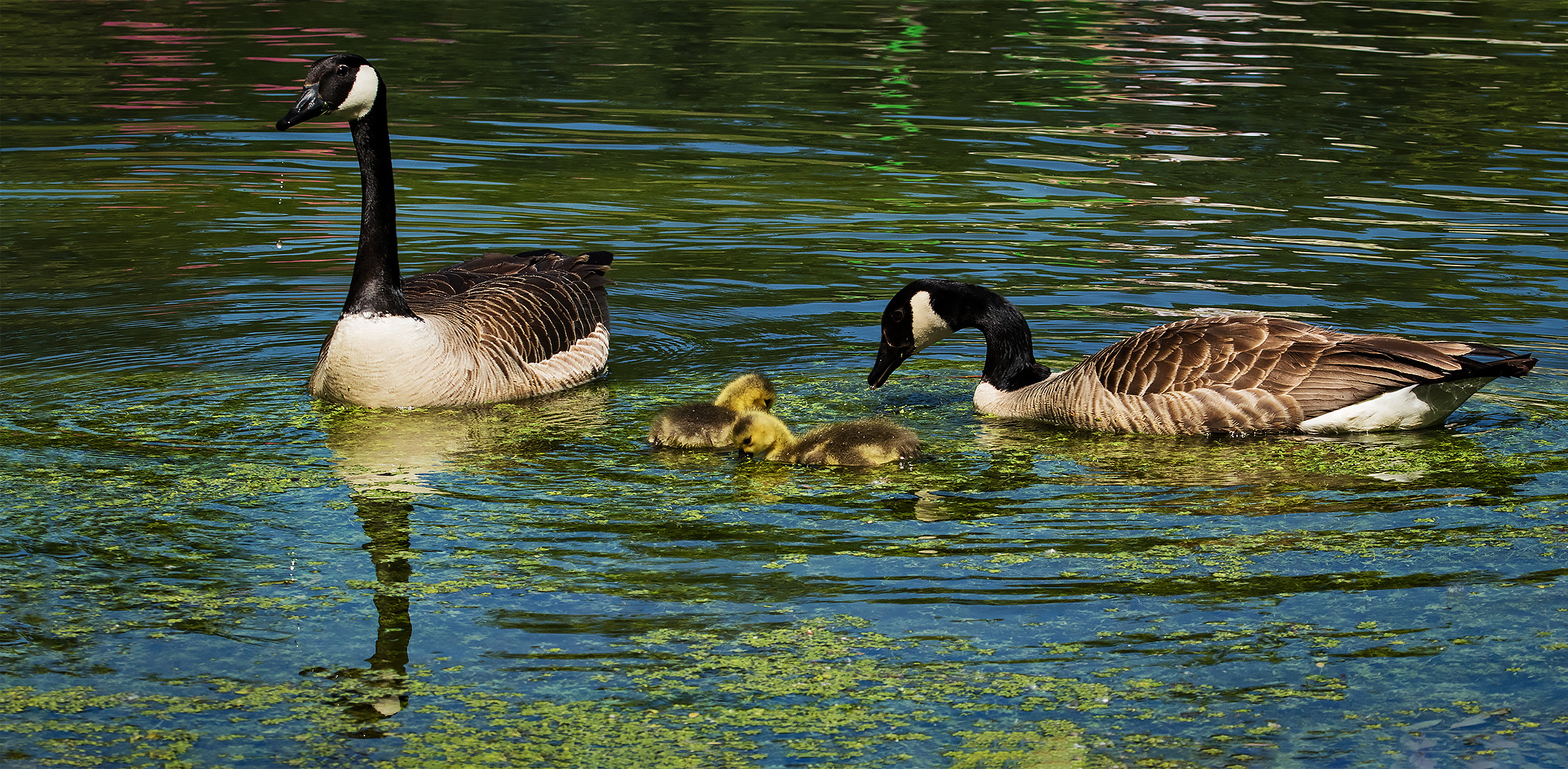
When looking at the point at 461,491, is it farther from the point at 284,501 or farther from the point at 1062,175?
the point at 1062,175

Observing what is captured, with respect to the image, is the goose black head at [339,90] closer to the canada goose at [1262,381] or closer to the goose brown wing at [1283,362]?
the canada goose at [1262,381]

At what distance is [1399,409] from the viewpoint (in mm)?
9125

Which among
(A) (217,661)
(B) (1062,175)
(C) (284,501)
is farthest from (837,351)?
(B) (1062,175)

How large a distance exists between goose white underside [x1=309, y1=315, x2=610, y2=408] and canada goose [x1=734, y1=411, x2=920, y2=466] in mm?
2014

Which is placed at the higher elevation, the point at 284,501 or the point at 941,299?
the point at 941,299

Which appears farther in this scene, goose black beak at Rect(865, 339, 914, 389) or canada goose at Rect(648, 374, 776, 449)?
goose black beak at Rect(865, 339, 914, 389)

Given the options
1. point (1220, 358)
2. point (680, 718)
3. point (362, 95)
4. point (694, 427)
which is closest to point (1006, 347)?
point (1220, 358)

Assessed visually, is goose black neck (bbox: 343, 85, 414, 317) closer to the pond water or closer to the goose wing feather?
the pond water

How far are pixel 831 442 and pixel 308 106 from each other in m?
3.62

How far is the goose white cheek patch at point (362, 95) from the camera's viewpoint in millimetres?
10094

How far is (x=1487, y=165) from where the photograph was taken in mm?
18406

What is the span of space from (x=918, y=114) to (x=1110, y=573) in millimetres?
15678

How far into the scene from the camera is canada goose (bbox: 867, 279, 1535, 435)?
8.95 m

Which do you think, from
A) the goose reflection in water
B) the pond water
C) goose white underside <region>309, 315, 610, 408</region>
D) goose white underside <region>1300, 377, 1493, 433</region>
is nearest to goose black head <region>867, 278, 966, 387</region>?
the pond water
